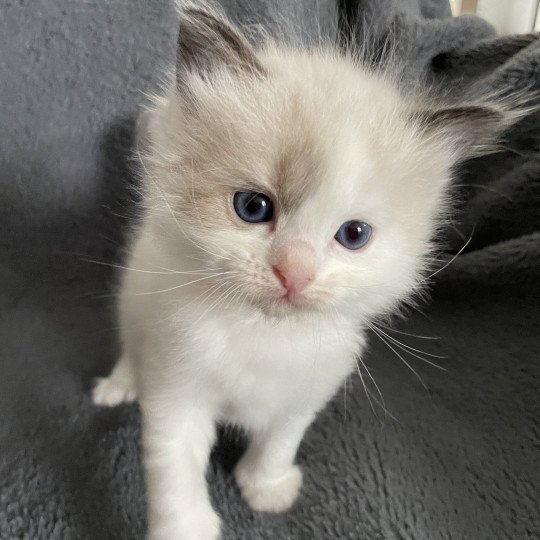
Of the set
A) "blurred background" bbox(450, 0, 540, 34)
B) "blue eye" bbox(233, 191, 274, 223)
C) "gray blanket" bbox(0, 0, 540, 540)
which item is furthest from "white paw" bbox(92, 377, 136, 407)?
"blurred background" bbox(450, 0, 540, 34)

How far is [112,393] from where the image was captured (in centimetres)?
104

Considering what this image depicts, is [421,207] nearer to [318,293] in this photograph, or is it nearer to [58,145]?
[318,293]

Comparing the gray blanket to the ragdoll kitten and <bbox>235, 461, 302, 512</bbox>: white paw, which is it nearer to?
<bbox>235, 461, 302, 512</bbox>: white paw

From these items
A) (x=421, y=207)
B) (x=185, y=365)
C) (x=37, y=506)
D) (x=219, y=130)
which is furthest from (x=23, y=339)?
(x=421, y=207)

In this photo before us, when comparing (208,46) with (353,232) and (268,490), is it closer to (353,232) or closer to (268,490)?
(353,232)

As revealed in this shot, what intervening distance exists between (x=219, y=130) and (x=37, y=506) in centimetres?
57

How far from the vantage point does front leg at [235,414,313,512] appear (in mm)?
887

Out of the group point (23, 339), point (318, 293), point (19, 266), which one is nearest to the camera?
point (318, 293)

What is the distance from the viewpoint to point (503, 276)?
3.29 ft

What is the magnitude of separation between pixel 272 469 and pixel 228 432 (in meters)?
0.12

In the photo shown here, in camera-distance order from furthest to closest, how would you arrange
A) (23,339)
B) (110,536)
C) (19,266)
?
1. (19,266)
2. (23,339)
3. (110,536)

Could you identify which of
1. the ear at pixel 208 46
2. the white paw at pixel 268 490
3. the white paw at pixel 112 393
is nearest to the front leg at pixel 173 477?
the white paw at pixel 268 490

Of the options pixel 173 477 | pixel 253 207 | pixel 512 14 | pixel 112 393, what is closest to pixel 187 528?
pixel 173 477

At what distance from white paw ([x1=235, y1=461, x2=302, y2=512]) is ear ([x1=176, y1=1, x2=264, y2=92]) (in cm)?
56
